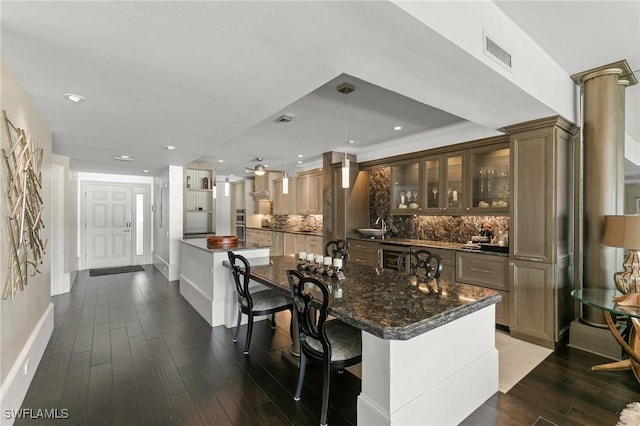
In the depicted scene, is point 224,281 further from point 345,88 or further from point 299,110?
point 345,88

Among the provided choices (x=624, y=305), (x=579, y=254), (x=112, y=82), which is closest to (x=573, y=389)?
(x=624, y=305)

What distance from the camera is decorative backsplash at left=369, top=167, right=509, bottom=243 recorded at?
4.50m

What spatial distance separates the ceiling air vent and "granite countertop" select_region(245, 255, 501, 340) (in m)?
1.62

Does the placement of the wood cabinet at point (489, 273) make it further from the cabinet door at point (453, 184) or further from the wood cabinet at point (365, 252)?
the wood cabinet at point (365, 252)

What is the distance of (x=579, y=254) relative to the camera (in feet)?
11.3

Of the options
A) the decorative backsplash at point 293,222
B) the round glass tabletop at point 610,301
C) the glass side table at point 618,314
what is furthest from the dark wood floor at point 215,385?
the decorative backsplash at point 293,222

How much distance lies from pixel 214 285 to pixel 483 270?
10.8 feet

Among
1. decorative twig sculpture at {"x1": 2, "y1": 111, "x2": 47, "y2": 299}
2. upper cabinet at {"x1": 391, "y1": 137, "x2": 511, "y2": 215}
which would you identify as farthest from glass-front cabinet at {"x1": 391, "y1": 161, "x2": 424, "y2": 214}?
decorative twig sculpture at {"x1": 2, "y1": 111, "x2": 47, "y2": 299}

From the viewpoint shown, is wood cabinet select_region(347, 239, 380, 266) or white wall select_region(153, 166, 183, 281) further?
white wall select_region(153, 166, 183, 281)

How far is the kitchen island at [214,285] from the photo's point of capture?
3.73 meters

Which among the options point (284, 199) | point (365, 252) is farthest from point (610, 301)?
point (284, 199)

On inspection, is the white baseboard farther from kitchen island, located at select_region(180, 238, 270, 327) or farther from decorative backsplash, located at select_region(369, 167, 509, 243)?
decorative backsplash, located at select_region(369, 167, 509, 243)

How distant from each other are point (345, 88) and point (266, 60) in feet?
3.91

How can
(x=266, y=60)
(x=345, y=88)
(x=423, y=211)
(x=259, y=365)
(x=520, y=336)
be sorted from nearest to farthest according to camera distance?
1. (x=266, y=60)
2. (x=259, y=365)
3. (x=345, y=88)
4. (x=520, y=336)
5. (x=423, y=211)
